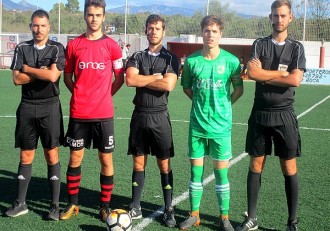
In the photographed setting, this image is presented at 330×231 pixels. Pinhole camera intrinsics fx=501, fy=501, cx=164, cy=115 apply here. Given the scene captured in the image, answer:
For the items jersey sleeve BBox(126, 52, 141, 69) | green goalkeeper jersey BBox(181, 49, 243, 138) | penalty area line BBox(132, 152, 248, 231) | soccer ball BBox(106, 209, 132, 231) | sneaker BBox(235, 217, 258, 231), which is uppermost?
jersey sleeve BBox(126, 52, 141, 69)

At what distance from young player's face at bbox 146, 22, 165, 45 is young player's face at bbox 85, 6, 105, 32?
1.60 ft

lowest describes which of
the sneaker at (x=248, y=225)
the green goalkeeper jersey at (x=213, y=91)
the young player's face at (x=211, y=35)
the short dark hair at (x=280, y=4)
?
the sneaker at (x=248, y=225)

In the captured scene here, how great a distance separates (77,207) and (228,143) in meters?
1.74

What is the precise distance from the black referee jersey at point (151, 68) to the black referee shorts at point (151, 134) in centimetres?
9

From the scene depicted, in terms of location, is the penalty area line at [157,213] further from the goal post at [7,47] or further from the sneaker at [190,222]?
the goal post at [7,47]

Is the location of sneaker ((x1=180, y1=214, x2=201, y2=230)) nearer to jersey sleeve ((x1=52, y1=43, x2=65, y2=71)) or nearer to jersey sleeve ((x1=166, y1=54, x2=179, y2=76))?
jersey sleeve ((x1=166, y1=54, x2=179, y2=76))

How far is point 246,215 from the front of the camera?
16.6 ft

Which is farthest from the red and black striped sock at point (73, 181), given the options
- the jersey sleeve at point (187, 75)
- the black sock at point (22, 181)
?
the jersey sleeve at point (187, 75)

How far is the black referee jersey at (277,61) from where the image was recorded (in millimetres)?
4695

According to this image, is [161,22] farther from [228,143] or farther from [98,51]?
[228,143]

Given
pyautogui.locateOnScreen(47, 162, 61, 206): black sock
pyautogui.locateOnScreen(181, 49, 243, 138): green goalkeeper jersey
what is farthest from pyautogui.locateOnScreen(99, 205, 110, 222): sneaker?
pyautogui.locateOnScreen(181, 49, 243, 138): green goalkeeper jersey

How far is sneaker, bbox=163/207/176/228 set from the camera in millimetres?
4961

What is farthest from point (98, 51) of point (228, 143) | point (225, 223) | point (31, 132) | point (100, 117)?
point (225, 223)

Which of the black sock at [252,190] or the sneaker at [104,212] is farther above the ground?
the black sock at [252,190]
